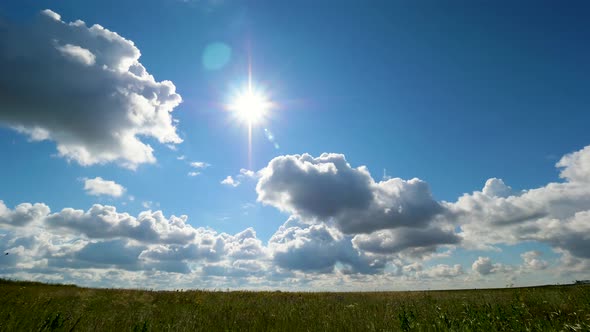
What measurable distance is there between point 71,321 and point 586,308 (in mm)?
15536

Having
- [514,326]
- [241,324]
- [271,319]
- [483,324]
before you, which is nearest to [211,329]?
[241,324]

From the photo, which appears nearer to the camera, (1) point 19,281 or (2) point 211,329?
(2) point 211,329

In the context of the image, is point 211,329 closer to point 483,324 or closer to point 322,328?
point 322,328

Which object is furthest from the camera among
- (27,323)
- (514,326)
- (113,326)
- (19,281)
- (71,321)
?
(19,281)

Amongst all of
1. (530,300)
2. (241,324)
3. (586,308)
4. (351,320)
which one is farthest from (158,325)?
(530,300)

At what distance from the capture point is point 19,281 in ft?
129

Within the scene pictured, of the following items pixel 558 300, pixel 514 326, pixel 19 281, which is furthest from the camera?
pixel 19 281

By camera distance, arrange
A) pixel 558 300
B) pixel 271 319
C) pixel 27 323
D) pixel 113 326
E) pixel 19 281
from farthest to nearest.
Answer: pixel 19 281 → pixel 558 300 → pixel 271 319 → pixel 113 326 → pixel 27 323

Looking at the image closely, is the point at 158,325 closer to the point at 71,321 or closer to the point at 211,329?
the point at 211,329

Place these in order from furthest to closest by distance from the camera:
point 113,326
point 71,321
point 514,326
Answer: point 71,321 → point 113,326 → point 514,326

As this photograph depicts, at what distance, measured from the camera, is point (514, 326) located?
6.95 metres

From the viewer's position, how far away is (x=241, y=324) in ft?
31.0

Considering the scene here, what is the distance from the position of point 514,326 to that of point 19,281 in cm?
5153

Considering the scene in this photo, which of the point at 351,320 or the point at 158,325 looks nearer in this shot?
the point at 158,325
